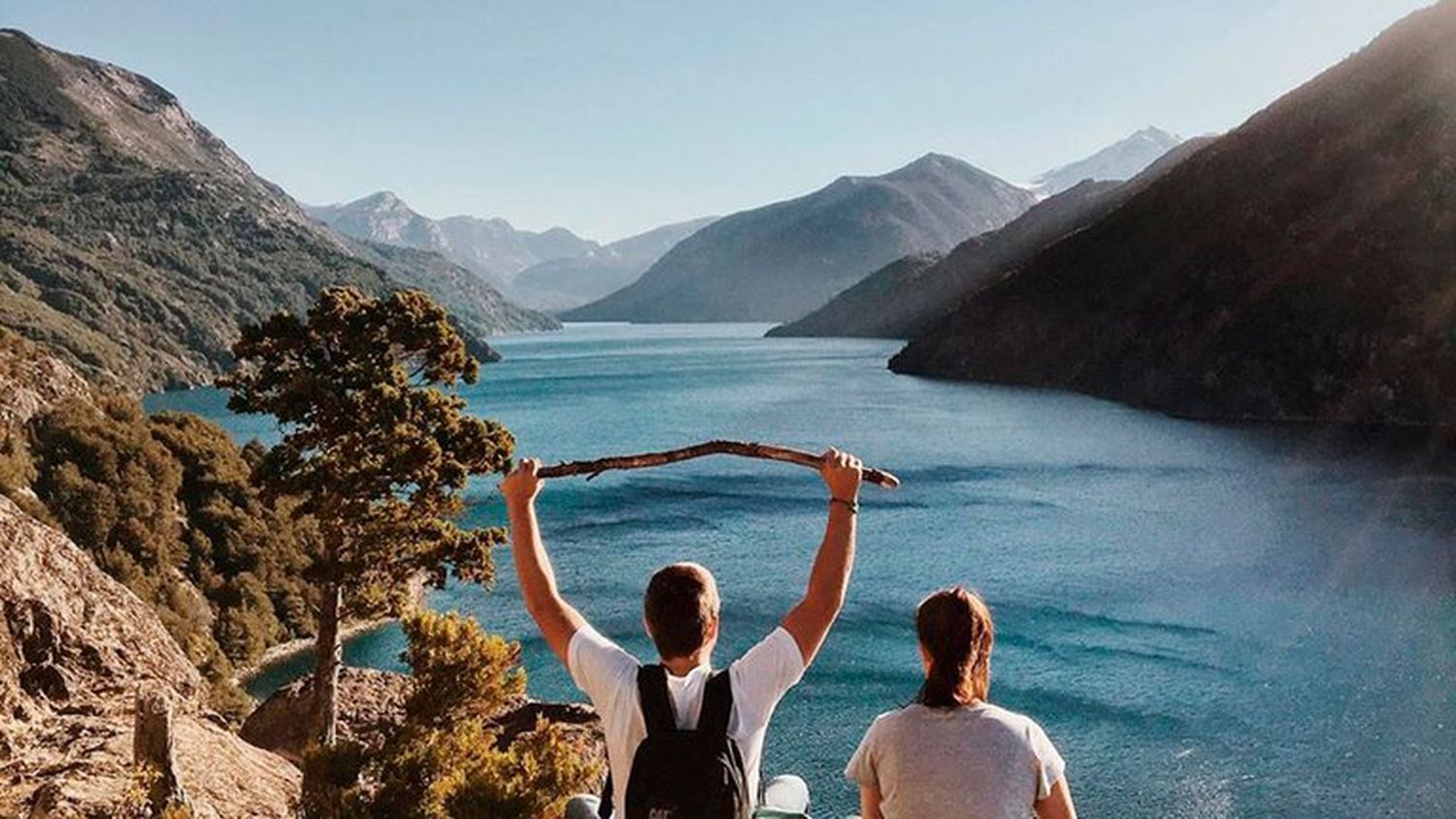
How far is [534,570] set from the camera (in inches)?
153

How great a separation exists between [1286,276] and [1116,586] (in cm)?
7769

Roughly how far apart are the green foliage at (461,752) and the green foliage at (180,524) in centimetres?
2312

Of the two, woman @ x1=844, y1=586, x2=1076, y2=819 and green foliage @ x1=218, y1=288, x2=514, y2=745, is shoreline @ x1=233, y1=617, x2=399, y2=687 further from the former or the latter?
woman @ x1=844, y1=586, x2=1076, y2=819

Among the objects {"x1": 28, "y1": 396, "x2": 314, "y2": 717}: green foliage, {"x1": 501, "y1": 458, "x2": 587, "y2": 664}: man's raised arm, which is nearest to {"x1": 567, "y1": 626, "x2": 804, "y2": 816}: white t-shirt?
{"x1": 501, "y1": 458, "x2": 587, "y2": 664}: man's raised arm

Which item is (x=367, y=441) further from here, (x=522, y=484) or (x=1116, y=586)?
(x=1116, y=586)

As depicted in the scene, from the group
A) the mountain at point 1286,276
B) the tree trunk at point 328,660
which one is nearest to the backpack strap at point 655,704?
the tree trunk at point 328,660

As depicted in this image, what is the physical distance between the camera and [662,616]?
10.8 feet

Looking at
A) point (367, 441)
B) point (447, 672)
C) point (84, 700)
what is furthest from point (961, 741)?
point (367, 441)

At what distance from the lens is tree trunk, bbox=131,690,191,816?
10.2 meters

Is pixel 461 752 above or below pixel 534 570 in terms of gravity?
below

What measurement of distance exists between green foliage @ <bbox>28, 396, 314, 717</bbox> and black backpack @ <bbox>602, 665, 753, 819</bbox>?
1406 inches

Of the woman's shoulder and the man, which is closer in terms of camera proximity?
the man

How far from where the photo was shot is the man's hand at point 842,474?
12.3ft

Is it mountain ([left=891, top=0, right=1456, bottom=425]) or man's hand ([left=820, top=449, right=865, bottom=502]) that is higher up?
mountain ([left=891, top=0, right=1456, bottom=425])
